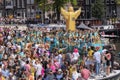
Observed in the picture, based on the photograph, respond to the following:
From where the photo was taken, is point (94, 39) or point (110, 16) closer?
point (94, 39)

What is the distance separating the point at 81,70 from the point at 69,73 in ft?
2.45

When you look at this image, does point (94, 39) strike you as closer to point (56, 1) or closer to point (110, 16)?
point (56, 1)

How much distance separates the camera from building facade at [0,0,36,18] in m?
97.1

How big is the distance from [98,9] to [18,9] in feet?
61.5

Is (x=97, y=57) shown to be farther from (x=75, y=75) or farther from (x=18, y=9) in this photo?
(x=18, y=9)

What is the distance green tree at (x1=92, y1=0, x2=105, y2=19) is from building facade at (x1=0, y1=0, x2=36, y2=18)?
45.7 feet

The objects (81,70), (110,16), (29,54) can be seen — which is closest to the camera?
(81,70)

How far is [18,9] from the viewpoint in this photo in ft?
320

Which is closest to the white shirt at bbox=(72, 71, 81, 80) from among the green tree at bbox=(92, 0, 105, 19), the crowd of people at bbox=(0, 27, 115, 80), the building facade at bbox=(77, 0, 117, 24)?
the crowd of people at bbox=(0, 27, 115, 80)

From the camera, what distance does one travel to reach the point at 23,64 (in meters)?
24.0

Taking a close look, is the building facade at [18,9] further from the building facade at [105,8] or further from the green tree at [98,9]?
the green tree at [98,9]

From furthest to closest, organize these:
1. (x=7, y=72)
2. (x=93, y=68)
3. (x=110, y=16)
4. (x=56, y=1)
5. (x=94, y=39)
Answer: (x=110, y=16) → (x=56, y=1) → (x=94, y=39) → (x=93, y=68) → (x=7, y=72)

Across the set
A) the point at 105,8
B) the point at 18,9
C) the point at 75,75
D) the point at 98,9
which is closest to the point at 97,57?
the point at 75,75

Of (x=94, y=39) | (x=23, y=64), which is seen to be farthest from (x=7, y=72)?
(x=94, y=39)
